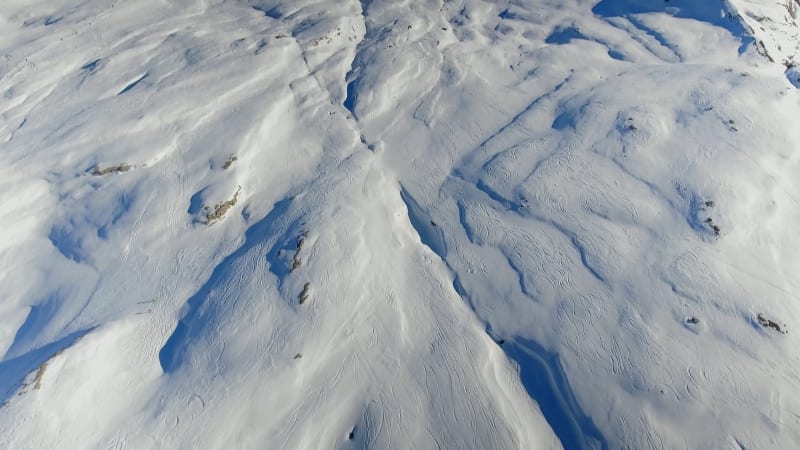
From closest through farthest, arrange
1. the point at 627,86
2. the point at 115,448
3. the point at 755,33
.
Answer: the point at 115,448, the point at 627,86, the point at 755,33

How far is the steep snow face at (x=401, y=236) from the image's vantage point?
8586 millimetres

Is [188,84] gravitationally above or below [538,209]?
above

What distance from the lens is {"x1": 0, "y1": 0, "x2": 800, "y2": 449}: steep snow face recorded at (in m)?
8.59

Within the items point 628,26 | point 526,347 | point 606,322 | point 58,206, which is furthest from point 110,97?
point 628,26

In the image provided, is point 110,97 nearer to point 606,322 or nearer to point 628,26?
point 606,322

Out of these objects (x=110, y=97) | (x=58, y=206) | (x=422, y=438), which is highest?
(x=110, y=97)

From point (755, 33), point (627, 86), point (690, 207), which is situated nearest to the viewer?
point (690, 207)

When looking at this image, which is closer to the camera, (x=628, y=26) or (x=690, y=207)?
(x=690, y=207)

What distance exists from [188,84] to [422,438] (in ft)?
40.2

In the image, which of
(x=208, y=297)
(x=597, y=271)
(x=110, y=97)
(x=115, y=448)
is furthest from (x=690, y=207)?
(x=110, y=97)

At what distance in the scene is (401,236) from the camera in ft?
36.1

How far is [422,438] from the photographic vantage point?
27.3 ft

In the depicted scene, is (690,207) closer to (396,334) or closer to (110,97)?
(396,334)

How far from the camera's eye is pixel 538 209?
11320mm
